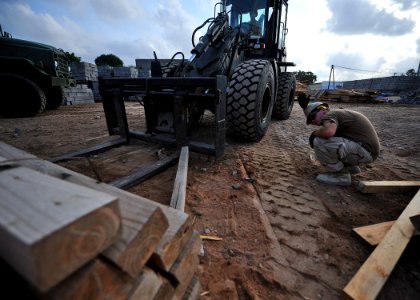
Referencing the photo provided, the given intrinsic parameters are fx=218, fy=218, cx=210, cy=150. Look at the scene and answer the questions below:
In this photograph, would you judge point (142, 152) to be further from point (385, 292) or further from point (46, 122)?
point (46, 122)

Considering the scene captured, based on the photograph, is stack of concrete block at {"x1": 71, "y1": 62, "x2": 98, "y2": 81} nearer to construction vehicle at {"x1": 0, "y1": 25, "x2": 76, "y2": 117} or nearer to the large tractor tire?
construction vehicle at {"x1": 0, "y1": 25, "x2": 76, "y2": 117}

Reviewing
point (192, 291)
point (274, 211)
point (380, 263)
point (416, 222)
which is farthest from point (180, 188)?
point (416, 222)

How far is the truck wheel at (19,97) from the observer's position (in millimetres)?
6086

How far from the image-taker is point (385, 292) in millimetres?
1315

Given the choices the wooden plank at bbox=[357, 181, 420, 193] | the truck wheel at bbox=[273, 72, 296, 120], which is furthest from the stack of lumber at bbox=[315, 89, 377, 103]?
the wooden plank at bbox=[357, 181, 420, 193]

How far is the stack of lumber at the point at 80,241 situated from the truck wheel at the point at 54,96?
910 centimetres

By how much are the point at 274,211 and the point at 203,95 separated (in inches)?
63.8

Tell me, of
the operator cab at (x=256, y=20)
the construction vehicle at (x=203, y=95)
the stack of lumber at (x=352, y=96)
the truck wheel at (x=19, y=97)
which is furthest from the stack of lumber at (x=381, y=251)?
the stack of lumber at (x=352, y=96)

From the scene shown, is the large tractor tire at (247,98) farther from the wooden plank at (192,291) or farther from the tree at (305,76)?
the tree at (305,76)

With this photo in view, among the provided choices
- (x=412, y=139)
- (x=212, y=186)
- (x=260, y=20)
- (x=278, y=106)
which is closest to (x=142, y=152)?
(x=212, y=186)

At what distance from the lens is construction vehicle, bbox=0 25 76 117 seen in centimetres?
619

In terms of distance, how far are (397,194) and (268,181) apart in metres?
1.38

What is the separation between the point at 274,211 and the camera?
6.71ft

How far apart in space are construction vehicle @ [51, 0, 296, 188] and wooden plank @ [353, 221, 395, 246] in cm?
174
